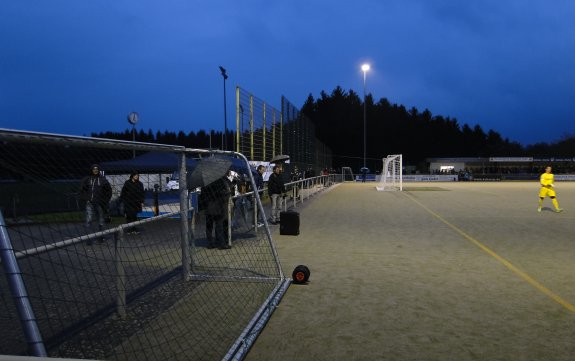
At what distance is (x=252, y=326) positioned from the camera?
4.55 meters

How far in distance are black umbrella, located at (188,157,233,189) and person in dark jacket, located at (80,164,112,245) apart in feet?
4.54

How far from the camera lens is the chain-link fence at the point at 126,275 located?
354 centimetres

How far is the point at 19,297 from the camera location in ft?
7.72

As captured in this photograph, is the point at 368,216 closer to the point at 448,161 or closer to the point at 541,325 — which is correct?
the point at 541,325

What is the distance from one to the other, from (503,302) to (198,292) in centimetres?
371

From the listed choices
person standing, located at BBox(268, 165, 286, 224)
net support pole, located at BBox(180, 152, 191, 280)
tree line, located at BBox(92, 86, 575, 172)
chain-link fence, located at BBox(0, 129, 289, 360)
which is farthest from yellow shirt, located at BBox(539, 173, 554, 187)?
tree line, located at BBox(92, 86, 575, 172)

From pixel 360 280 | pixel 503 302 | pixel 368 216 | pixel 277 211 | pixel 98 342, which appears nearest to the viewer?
pixel 98 342

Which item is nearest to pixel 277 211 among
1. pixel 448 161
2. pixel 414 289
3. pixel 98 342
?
pixel 414 289

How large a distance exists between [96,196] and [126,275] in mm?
3101

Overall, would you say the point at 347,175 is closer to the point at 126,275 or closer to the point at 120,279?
the point at 126,275

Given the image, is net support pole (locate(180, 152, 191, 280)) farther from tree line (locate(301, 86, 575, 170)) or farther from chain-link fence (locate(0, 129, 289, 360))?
tree line (locate(301, 86, 575, 170))

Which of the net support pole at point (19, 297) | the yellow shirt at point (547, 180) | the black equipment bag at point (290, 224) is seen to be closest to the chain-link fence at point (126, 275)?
the net support pole at point (19, 297)

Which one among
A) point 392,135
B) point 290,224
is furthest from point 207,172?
point 392,135

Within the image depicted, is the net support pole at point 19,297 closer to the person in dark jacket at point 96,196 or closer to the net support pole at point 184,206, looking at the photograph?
the net support pole at point 184,206
